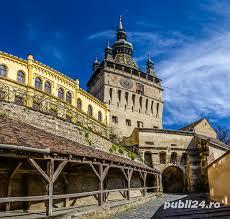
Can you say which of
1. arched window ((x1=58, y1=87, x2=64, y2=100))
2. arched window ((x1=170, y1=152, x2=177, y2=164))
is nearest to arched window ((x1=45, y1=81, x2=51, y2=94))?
arched window ((x1=58, y1=87, x2=64, y2=100))

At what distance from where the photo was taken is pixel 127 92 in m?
47.2

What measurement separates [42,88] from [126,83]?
66.5ft

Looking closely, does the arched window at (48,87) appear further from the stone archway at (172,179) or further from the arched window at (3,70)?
the stone archway at (172,179)

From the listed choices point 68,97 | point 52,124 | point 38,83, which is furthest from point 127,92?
point 52,124

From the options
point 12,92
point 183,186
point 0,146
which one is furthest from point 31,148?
point 183,186

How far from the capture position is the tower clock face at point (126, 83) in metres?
47.4

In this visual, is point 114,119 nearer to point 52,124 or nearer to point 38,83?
point 38,83

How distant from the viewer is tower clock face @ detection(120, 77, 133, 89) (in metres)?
47.4

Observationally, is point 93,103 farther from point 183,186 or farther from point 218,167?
point 218,167

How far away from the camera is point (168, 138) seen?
3625 centimetres

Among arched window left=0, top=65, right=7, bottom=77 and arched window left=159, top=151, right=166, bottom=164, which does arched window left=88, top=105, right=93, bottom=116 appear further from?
arched window left=0, top=65, right=7, bottom=77

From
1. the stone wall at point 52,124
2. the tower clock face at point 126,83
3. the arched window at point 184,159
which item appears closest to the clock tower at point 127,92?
the tower clock face at point 126,83

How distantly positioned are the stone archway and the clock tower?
10.6 m

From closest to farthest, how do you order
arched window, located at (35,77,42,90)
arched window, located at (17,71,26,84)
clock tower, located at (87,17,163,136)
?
arched window, located at (17,71,26,84) → arched window, located at (35,77,42,90) → clock tower, located at (87,17,163,136)
